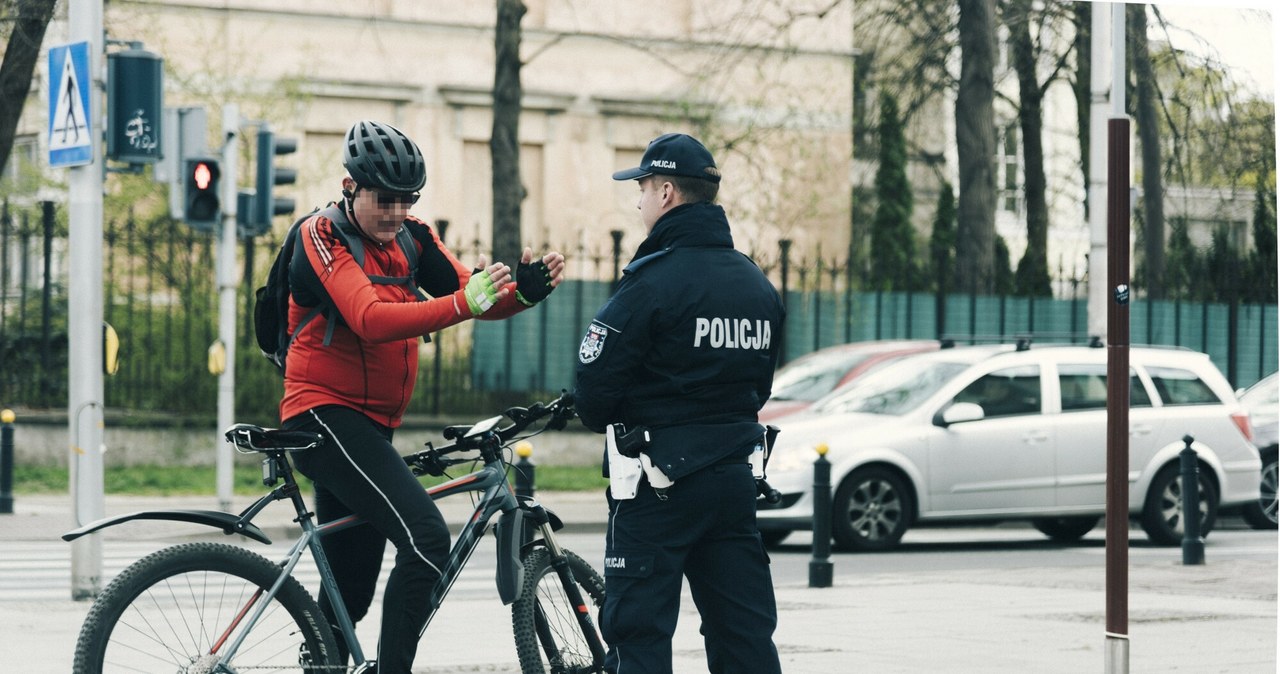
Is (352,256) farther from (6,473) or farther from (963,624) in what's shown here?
(6,473)

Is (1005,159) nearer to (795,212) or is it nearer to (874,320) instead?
(795,212)

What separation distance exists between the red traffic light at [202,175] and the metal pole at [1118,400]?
9.05 meters

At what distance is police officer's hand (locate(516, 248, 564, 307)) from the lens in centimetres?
492

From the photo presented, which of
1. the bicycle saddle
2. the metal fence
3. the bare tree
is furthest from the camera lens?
the bare tree

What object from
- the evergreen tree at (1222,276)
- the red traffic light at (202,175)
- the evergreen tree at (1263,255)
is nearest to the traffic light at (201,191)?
the red traffic light at (202,175)

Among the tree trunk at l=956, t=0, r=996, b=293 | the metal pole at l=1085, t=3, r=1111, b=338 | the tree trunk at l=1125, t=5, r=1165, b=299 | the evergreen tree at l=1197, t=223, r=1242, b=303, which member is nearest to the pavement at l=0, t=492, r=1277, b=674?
the metal pole at l=1085, t=3, r=1111, b=338

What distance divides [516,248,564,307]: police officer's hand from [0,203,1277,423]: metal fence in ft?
39.4

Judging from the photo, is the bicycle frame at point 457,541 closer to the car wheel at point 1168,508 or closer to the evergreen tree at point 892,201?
the car wheel at point 1168,508

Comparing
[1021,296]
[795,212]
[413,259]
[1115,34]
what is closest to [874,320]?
[1021,296]

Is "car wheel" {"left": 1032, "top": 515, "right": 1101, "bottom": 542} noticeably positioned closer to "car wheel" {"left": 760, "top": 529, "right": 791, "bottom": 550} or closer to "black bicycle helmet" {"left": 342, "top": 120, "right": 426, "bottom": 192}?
"car wheel" {"left": 760, "top": 529, "right": 791, "bottom": 550}

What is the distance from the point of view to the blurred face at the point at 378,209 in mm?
5129

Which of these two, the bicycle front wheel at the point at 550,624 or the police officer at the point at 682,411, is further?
the bicycle front wheel at the point at 550,624

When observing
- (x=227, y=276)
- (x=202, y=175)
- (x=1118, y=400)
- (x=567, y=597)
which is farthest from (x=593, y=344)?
(x=227, y=276)

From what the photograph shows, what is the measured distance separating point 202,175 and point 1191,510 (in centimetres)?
762
